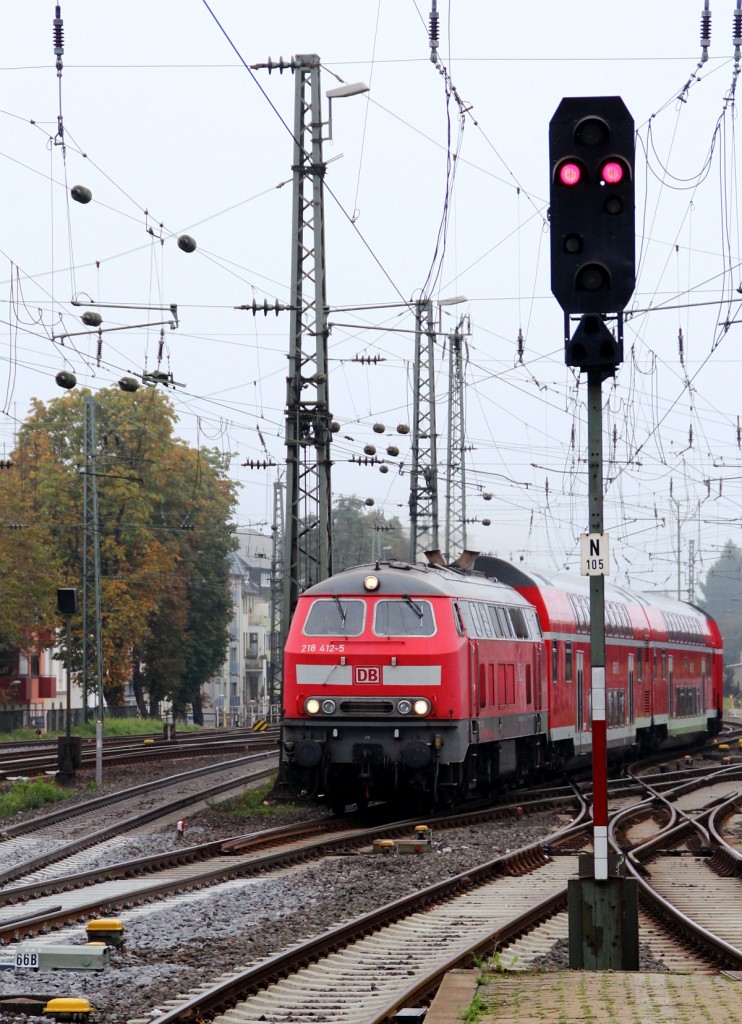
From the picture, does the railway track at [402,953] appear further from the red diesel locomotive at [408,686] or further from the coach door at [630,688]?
the coach door at [630,688]

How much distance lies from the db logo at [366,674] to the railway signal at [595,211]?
10958mm

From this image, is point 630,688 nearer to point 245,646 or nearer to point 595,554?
point 595,554

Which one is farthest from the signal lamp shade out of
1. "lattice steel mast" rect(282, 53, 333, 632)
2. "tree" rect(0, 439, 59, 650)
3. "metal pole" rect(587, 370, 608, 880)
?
"tree" rect(0, 439, 59, 650)

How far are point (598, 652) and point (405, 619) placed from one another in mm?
10660

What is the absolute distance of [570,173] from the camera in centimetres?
974

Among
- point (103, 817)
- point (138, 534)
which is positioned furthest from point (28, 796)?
point (138, 534)

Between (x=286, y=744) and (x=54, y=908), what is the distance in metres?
8.09

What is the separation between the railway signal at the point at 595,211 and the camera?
969cm

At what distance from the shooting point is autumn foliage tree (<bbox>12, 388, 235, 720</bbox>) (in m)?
57.7

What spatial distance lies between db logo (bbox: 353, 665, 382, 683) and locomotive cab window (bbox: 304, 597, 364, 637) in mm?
473

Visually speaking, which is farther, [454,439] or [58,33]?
[454,439]

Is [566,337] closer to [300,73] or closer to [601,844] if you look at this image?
[601,844]

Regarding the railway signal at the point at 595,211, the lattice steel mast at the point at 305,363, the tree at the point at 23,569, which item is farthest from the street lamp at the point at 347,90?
the tree at the point at 23,569

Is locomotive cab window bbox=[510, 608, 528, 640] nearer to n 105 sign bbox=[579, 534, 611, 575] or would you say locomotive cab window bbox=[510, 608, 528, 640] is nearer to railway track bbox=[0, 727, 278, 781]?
railway track bbox=[0, 727, 278, 781]
